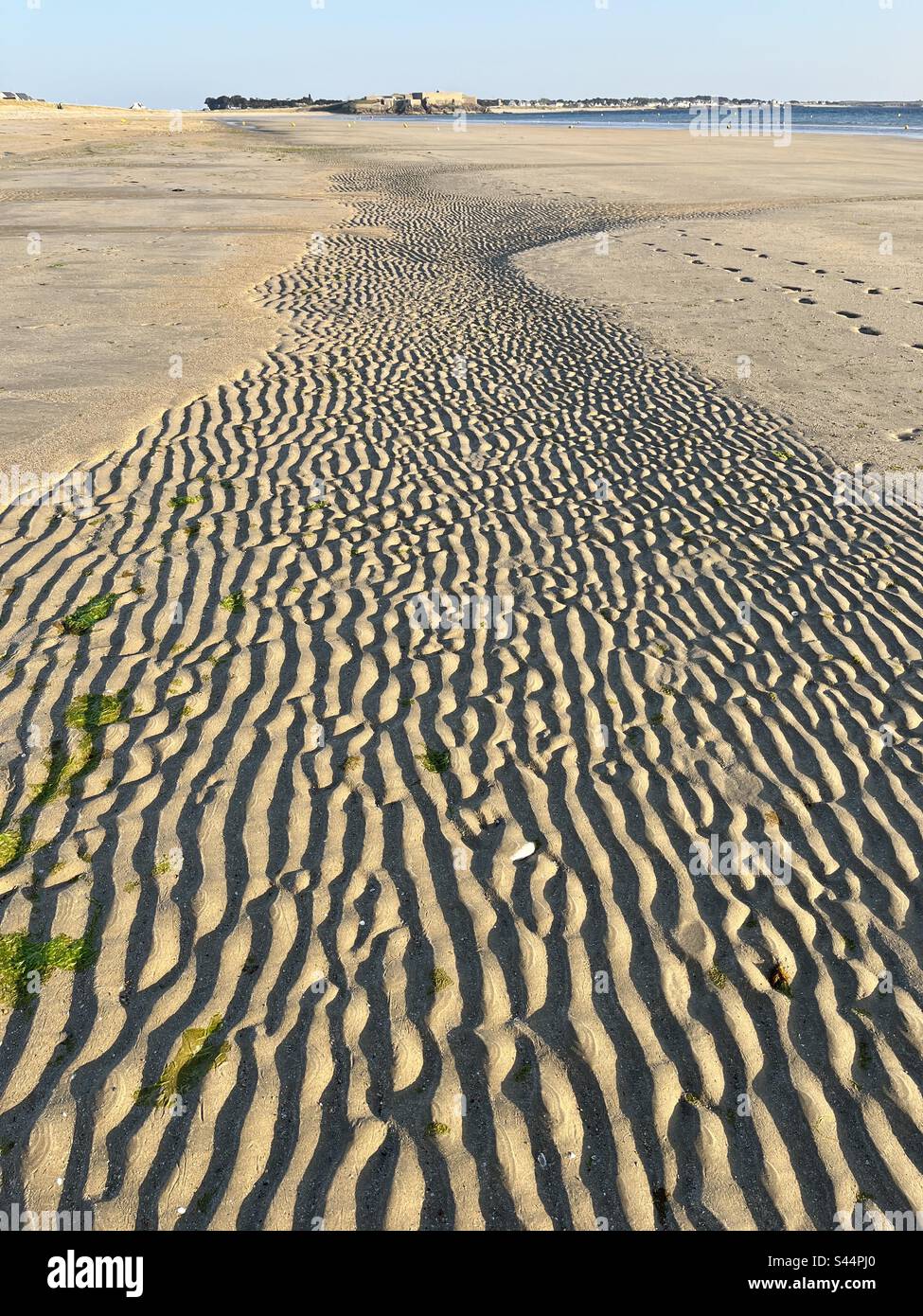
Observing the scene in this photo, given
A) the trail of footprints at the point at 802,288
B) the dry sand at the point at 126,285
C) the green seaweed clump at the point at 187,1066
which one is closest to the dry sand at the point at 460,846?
the green seaweed clump at the point at 187,1066

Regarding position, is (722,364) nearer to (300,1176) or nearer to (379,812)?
(379,812)

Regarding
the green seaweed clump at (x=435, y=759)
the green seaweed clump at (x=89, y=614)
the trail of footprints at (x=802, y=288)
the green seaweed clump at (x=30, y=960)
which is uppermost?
the trail of footprints at (x=802, y=288)

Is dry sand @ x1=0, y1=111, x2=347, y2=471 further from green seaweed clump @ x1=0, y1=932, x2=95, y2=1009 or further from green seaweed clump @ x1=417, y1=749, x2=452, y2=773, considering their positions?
green seaweed clump @ x1=0, y1=932, x2=95, y2=1009

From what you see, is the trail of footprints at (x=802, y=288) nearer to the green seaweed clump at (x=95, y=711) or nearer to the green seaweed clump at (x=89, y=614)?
the green seaweed clump at (x=89, y=614)

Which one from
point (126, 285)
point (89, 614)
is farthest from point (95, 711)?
point (126, 285)

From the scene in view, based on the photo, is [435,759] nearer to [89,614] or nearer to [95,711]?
[95,711]

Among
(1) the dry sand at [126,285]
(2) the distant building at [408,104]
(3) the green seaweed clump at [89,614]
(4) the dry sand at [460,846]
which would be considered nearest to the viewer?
(4) the dry sand at [460,846]

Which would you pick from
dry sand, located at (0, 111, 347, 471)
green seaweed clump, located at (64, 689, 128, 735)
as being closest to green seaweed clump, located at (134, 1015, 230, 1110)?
green seaweed clump, located at (64, 689, 128, 735)
